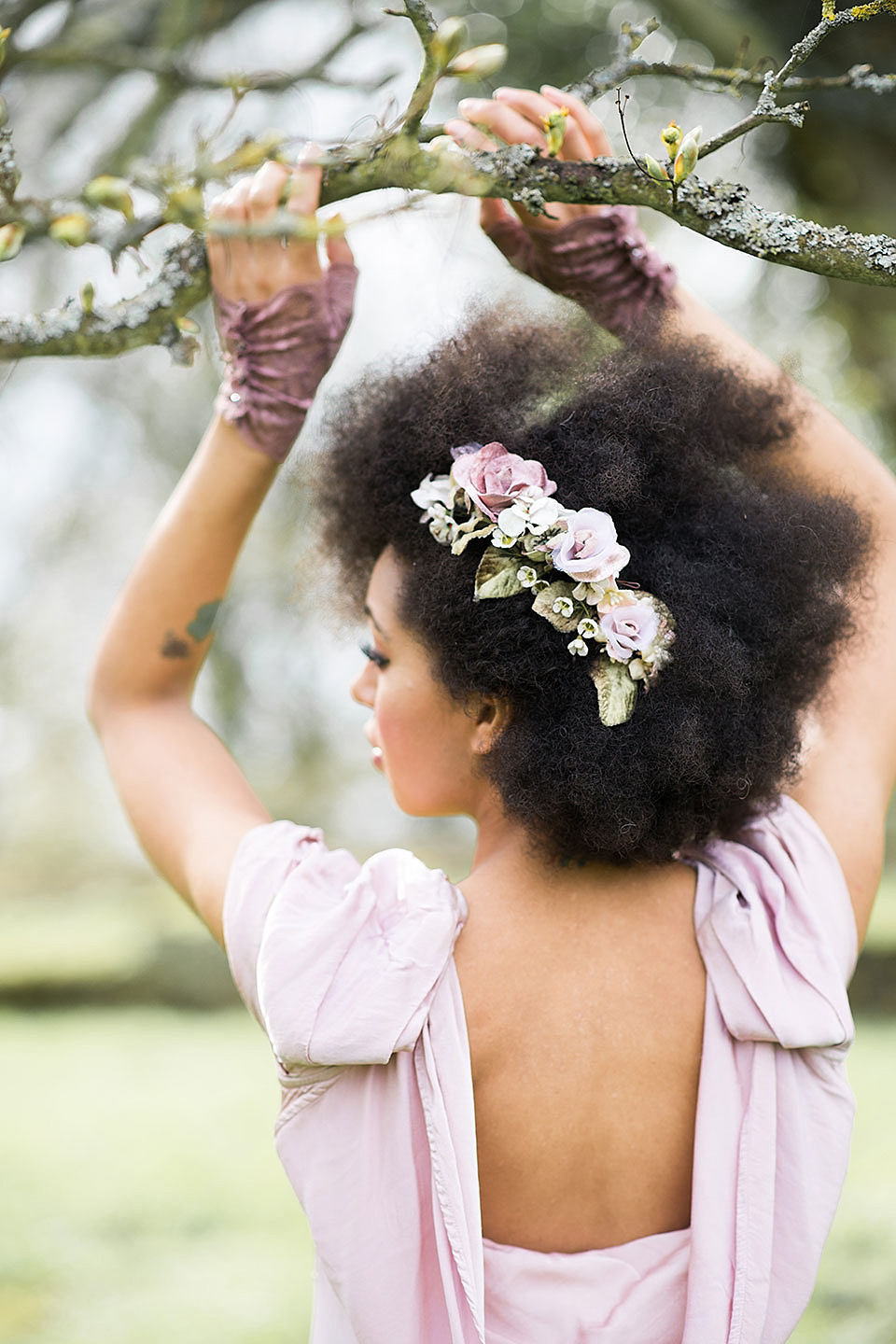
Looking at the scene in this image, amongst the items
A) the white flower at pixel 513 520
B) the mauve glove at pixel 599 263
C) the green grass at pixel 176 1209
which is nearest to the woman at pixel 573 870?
the white flower at pixel 513 520

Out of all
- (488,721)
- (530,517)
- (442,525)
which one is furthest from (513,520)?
(488,721)

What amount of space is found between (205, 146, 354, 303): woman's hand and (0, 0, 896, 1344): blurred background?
8 cm

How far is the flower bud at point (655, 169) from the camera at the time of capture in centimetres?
114

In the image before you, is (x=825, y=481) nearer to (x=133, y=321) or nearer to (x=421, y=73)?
→ (x=421, y=73)

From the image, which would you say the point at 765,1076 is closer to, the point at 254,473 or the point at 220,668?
the point at 254,473

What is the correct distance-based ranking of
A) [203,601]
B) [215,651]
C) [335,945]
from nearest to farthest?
[335,945]
[203,601]
[215,651]

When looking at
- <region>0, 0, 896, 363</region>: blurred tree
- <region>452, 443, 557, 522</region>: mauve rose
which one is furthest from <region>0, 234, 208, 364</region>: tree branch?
<region>452, 443, 557, 522</region>: mauve rose

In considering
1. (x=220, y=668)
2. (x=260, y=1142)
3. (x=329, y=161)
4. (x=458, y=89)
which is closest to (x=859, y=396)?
(x=458, y=89)

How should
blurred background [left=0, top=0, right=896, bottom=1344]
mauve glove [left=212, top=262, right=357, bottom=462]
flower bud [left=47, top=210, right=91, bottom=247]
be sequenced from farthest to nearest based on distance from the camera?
blurred background [left=0, top=0, right=896, bottom=1344] < mauve glove [left=212, top=262, right=357, bottom=462] < flower bud [left=47, top=210, right=91, bottom=247]

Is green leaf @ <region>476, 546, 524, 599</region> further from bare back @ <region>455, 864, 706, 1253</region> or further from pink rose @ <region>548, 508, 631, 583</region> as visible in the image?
bare back @ <region>455, 864, 706, 1253</region>

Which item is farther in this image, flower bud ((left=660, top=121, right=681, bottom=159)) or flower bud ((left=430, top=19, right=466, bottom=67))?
flower bud ((left=660, top=121, right=681, bottom=159))

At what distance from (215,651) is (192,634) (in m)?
7.65

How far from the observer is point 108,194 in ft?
2.76

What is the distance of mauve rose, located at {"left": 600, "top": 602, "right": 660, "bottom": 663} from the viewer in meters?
1.23
